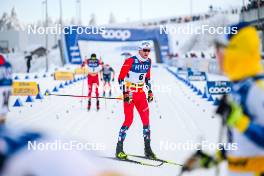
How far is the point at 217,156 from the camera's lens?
11.3 ft

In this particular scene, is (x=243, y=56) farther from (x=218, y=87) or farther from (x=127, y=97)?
(x=218, y=87)

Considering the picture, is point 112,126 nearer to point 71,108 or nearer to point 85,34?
point 71,108

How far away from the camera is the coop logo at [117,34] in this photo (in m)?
51.2

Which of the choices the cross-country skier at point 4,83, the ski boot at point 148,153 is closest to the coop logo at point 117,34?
the ski boot at point 148,153

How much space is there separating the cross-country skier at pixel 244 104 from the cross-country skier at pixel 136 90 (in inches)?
181

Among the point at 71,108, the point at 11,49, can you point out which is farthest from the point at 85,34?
the point at 71,108

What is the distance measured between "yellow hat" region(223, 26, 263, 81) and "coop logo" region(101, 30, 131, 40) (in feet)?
159

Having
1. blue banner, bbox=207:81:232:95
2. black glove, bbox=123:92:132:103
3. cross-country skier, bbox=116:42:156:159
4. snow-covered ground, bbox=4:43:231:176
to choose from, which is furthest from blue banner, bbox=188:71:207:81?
black glove, bbox=123:92:132:103

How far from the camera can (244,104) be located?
314cm

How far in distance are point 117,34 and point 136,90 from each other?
4438cm

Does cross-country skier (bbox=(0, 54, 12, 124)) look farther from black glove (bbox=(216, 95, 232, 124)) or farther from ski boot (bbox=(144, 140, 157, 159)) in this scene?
ski boot (bbox=(144, 140, 157, 159))

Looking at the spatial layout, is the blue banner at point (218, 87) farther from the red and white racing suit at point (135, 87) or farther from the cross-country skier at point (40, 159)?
the cross-country skier at point (40, 159)

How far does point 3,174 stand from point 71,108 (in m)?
13.8

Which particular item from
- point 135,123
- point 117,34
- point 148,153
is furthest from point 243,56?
point 117,34
